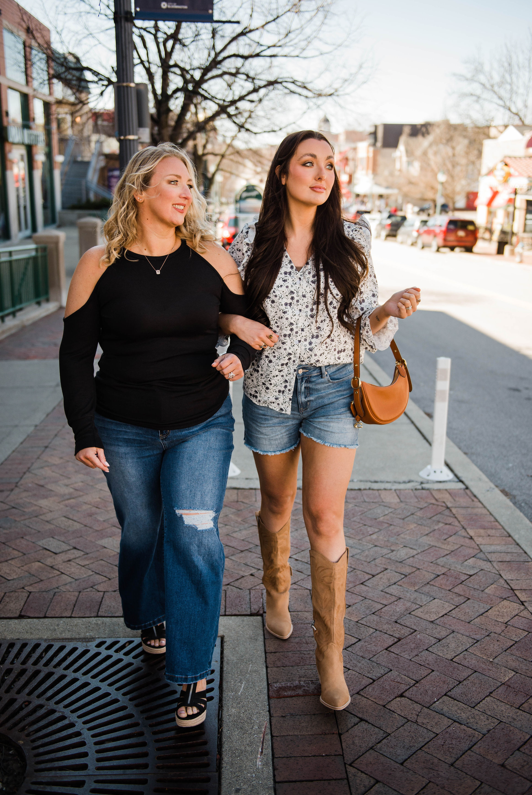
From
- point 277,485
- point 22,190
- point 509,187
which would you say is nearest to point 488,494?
point 277,485

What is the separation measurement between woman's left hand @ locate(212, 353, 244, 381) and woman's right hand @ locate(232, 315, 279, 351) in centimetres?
12

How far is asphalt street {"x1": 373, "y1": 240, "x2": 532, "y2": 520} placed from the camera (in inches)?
242

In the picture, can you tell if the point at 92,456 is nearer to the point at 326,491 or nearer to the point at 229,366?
the point at 229,366

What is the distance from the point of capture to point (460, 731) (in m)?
2.58

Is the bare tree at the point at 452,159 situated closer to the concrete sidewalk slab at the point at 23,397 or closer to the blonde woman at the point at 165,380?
the concrete sidewalk slab at the point at 23,397

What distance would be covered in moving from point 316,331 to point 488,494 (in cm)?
266

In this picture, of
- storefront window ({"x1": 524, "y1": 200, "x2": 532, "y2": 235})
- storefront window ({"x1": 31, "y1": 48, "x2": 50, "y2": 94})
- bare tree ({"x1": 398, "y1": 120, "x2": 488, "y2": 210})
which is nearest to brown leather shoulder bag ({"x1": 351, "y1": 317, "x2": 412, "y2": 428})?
storefront window ({"x1": 31, "y1": 48, "x2": 50, "y2": 94})

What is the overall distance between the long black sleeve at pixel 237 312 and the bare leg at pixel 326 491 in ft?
1.28

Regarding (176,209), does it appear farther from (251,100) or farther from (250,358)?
(251,100)

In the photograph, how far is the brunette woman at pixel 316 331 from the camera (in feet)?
8.90

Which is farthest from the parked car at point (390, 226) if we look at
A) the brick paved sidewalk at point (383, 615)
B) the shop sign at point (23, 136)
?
the brick paved sidewalk at point (383, 615)

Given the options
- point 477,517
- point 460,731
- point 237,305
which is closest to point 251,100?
point 477,517

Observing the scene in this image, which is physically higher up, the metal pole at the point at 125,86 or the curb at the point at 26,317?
the metal pole at the point at 125,86

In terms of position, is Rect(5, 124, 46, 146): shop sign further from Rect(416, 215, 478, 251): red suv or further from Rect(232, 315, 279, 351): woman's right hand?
Rect(232, 315, 279, 351): woman's right hand
